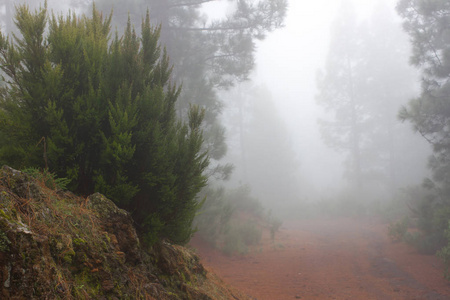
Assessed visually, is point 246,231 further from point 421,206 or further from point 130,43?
point 130,43

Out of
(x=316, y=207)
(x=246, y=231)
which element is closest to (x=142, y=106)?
(x=246, y=231)

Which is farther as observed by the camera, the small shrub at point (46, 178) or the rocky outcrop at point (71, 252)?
the small shrub at point (46, 178)

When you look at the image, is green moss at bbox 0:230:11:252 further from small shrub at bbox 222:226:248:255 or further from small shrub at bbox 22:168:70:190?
small shrub at bbox 222:226:248:255

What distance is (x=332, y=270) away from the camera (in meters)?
8.98

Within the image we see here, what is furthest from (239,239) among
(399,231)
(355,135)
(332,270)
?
(355,135)

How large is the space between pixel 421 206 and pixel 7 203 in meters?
12.2

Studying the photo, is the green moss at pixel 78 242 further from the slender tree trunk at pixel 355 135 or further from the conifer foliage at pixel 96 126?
the slender tree trunk at pixel 355 135

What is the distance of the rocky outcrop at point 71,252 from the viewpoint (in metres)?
2.00

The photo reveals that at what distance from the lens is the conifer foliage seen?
11.6 ft

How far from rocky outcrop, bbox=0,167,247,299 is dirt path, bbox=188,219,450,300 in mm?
3820

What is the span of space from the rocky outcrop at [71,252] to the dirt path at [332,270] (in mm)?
3820

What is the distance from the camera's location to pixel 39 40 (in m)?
3.73

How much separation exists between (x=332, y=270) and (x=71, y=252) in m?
8.42

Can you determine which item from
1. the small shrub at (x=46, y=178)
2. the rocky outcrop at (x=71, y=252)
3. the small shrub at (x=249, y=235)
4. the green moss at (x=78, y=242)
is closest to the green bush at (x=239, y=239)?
the small shrub at (x=249, y=235)
